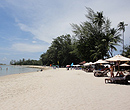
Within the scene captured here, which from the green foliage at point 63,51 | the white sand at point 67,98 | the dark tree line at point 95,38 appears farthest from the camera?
the green foliage at point 63,51

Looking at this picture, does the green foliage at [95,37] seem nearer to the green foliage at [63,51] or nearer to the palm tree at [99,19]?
the palm tree at [99,19]

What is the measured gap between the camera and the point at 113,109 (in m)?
4.23

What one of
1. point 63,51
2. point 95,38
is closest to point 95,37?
point 95,38

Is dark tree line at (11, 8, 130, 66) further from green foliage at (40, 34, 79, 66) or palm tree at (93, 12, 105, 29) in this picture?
green foliage at (40, 34, 79, 66)

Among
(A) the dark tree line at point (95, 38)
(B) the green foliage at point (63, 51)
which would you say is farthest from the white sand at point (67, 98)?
(B) the green foliage at point (63, 51)

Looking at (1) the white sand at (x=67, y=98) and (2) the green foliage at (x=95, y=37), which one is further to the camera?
(2) the green foliage at (x=95, y=37)

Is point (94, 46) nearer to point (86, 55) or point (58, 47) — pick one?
point (86, 55)

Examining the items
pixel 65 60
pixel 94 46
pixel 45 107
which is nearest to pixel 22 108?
pixel 45 107

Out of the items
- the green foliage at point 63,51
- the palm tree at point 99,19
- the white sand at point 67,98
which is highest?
the palm tree at point 99,19

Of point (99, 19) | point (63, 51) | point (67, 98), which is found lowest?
point (67, 98)

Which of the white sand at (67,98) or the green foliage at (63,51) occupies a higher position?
the green foliage at (63,51)

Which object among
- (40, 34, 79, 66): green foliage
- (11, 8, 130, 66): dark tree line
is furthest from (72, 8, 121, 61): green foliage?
(40, 34, 79, 66): green foliage

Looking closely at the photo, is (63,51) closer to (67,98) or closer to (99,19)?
(99,19)

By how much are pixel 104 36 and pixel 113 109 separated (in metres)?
32.5
